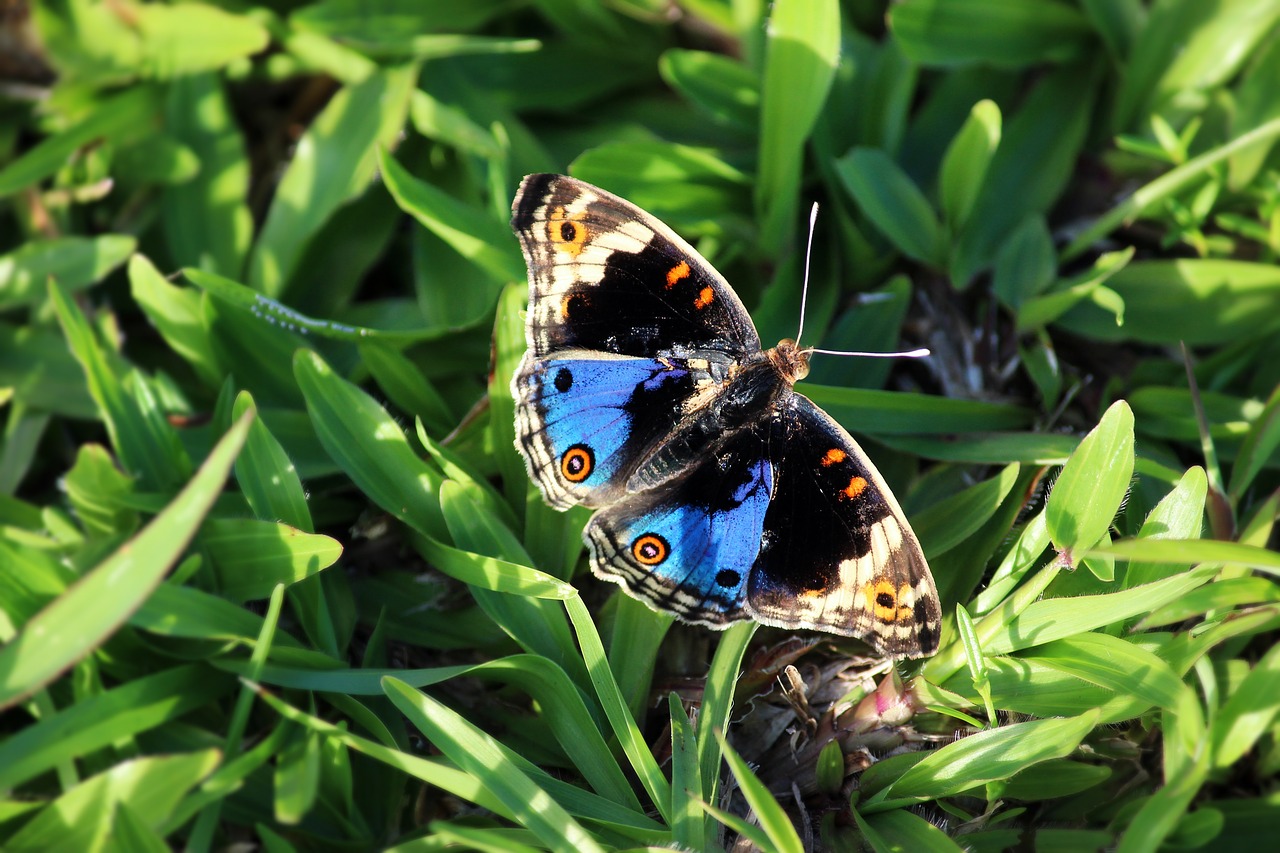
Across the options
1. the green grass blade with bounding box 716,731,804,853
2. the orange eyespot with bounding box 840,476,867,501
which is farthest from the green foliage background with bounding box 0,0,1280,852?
the orange eyespot with bounding box 840,476,867,501

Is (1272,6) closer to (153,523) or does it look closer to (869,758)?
(869,758)

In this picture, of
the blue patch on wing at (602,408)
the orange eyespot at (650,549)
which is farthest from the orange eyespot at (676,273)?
the orange eyespot at (650,549)

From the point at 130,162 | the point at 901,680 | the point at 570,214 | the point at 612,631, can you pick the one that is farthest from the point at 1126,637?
the point at 130,162

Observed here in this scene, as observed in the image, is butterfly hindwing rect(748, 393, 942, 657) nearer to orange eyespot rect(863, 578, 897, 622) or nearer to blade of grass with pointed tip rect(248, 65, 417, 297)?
orange eyespot rect(863, 578, 897, 622)

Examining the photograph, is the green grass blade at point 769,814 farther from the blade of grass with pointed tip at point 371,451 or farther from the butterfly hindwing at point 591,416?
the blade of grass with pointed tip at point 371,451

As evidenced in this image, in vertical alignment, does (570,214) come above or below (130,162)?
above

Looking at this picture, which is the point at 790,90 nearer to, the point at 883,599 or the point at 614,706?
the point at 883,599
